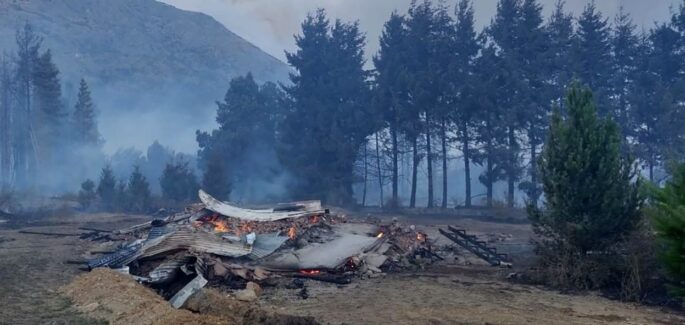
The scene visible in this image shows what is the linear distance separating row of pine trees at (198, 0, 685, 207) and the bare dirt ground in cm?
2227

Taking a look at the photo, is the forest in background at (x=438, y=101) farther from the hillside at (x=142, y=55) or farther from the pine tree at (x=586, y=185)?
the hillside at (x=142, y=55)

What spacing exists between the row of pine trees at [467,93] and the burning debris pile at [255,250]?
1870 cm

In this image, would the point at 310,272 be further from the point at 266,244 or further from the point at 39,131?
the point at 39,131

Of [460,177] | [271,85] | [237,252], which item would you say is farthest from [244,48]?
[237,252]

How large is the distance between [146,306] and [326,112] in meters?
36.0

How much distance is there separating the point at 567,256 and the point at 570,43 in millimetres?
28157

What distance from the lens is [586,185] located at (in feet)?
50.6

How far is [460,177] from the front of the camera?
81750 millimetres

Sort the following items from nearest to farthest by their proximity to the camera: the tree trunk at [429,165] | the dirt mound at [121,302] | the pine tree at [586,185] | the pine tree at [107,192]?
the dirt mound at [121,302] → the pine tree at [586,185] → the tree trunk at [429,165] → the pine tree at [107,192]

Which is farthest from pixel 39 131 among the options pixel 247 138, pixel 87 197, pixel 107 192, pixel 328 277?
pixel 328 277

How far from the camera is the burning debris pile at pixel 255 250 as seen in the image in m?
14.7

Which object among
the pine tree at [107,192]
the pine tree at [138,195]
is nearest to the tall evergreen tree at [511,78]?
the pine tree at [138,195]

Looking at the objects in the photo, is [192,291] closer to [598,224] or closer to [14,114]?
[598,224]

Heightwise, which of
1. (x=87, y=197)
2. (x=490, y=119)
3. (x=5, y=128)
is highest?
(x=5, y=128)
